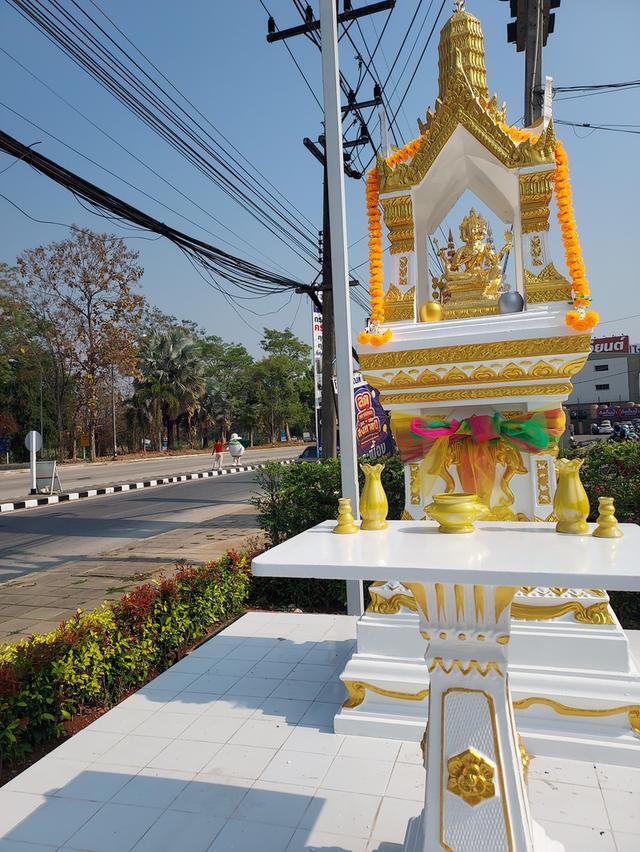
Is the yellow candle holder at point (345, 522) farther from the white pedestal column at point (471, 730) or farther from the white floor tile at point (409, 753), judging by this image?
the white floor tile at point (409, 753)

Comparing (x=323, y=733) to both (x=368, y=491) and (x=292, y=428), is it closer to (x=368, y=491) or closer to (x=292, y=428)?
(x=368, y=491)

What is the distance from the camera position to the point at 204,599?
5.38 meters

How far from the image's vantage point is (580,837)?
2568 millimetres

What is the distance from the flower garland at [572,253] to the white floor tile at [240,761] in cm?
297

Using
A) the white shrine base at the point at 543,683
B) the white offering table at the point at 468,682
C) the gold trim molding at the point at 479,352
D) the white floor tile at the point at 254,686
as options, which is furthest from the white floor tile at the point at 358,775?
the gold trim molding at the point at 479,352

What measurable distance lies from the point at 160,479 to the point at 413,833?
59.9 feet

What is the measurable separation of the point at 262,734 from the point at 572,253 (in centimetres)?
345

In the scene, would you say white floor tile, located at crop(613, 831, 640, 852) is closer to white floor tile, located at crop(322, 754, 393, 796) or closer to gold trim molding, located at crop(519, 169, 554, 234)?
white floor tile, located at crop(322, 754, 393, 796)

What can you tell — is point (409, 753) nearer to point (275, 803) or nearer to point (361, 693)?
point (361, 693)

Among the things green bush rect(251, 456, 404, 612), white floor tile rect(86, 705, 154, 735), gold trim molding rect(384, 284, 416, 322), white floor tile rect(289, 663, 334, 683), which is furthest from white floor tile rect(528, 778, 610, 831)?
green bush rect(251, 456, 404, 612)

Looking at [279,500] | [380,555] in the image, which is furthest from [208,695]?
[279,500]

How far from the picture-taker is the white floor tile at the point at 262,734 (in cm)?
348

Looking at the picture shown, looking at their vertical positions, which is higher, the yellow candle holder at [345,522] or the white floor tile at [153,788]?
the yellow candle holder at [345,522]

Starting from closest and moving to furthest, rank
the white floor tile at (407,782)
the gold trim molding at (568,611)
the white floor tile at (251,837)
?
1. the white floor tile at (251,837)
2. the white floor tile at (407,782)
3. the gold trim molding at (568,611)
